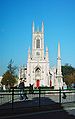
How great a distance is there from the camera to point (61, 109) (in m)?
19.4

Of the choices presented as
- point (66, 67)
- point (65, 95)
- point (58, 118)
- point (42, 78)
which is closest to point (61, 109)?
point (65, 95)

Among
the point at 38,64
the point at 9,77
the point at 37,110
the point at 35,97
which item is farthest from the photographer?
the point at 38,64

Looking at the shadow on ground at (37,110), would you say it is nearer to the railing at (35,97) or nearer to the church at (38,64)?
the railing at (35,97)

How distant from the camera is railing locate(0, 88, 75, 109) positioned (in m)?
17.4

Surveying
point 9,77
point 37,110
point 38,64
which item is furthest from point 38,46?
point 37,110

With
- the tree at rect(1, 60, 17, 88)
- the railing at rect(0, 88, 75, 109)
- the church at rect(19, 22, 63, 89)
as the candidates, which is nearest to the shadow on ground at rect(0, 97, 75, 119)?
the railing at rect(0, 88, 75, 109)

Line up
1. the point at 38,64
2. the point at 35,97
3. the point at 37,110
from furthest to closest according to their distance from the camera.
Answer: the point at 38,64, the point at 35,97, the point at 37,110

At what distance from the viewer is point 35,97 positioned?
1972 cm

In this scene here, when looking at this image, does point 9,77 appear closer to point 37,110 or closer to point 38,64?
point 38,64

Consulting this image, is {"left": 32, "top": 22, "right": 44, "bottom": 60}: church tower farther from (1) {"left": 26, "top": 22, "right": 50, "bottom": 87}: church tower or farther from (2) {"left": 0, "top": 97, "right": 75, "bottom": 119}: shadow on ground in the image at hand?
(2) {"left": 0, "top": 97, "right": 75, "bottom": 119}: shadow on ground

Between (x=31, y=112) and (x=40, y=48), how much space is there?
87737mm

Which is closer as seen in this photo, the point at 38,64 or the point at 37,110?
the point at 37,110

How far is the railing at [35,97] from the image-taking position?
685 inches

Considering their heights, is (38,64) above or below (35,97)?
above
